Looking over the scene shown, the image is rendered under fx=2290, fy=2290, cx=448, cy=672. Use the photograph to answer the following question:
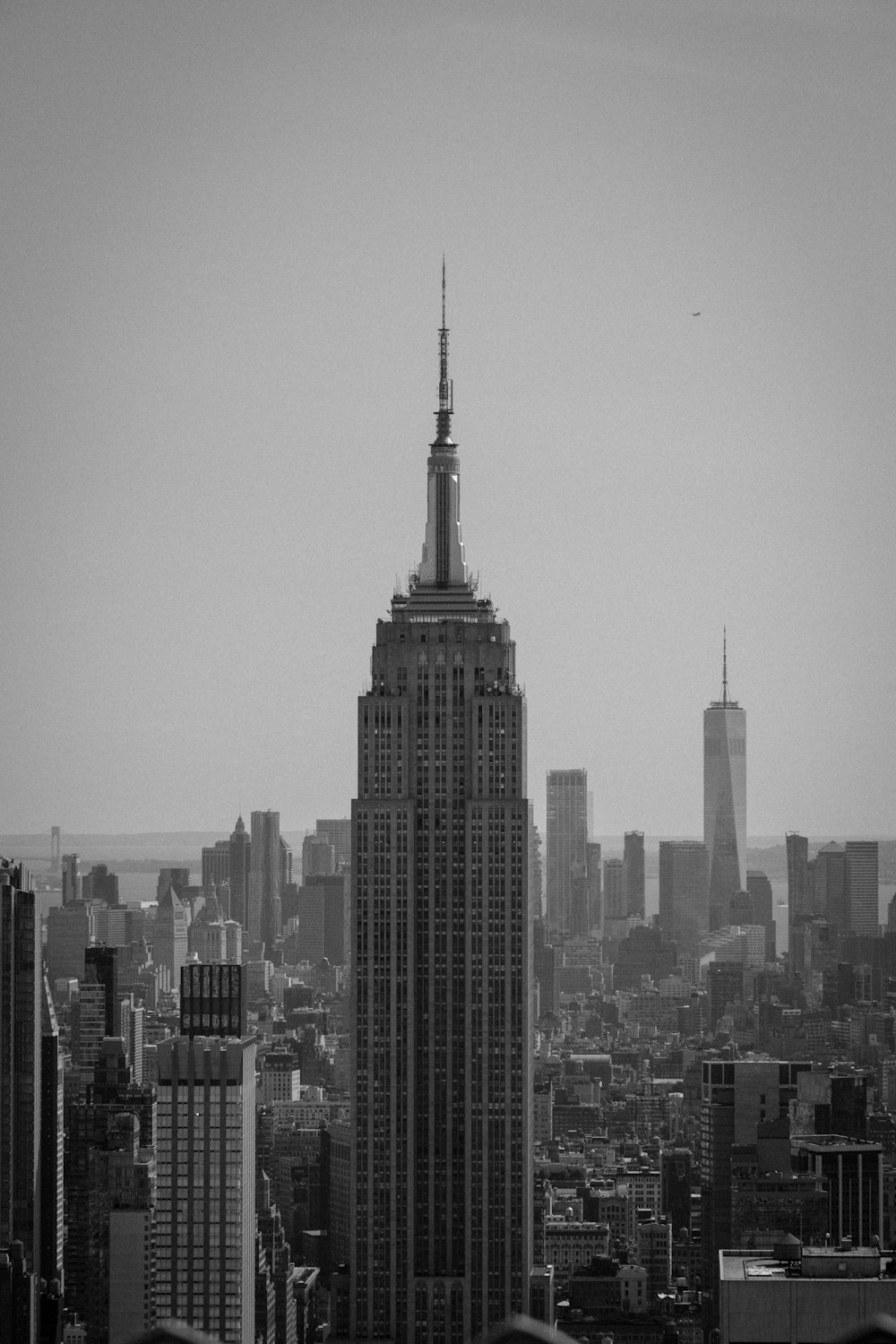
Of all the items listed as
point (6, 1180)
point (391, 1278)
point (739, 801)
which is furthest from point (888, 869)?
point (6, 1180)

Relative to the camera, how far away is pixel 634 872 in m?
16.6

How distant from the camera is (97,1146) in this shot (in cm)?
1138

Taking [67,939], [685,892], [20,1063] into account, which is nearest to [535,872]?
[685,892]

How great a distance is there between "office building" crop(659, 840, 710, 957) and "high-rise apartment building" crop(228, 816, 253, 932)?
9.05 ft

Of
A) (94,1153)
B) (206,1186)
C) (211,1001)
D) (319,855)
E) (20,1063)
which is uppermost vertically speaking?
(319,855)

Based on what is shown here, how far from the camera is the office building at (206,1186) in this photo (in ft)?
33.4

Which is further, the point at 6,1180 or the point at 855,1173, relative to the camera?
the point at 855,1173

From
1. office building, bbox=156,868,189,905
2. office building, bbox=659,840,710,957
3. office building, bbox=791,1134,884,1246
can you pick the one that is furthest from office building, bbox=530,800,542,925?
office building, bbox=791,1134,884,1246

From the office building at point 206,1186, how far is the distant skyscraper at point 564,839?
2686 mm

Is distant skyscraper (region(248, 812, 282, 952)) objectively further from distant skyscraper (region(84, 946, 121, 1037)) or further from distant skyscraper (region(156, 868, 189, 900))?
distant skyscraper (region(84, 946, 121, 1037))

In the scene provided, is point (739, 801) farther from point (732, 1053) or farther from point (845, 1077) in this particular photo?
point (732, 1053)

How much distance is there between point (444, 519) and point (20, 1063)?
4.02 metres

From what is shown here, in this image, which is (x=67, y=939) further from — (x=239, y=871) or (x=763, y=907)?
(x=763, y=907)

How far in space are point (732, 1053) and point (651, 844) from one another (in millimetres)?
2528
